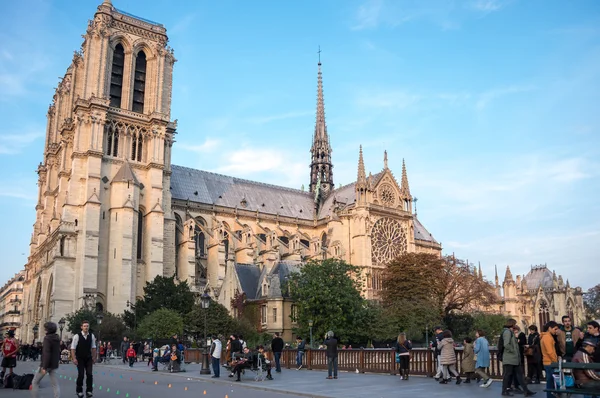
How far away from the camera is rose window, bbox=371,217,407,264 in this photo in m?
64.9

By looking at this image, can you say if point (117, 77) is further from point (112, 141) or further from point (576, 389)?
point (576, 389)

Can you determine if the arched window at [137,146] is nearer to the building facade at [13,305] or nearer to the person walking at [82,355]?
the person walking at [82,355]

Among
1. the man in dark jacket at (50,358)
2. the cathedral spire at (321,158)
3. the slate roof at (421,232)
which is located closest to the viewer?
the man in dark jacket at (50,358)

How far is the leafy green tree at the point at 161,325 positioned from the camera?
39188 mm

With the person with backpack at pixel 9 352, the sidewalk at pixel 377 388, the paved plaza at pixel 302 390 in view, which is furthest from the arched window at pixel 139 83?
the person with backpack at pixel 9 352

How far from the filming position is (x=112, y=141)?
54.2m

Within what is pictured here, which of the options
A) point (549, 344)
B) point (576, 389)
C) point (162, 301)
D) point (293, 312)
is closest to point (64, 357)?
point (162, 301)

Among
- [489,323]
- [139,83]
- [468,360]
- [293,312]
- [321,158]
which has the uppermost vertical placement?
[139,83]

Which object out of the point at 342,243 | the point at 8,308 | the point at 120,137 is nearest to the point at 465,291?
the point at 342,243

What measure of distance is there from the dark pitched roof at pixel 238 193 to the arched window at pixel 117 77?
445 inches

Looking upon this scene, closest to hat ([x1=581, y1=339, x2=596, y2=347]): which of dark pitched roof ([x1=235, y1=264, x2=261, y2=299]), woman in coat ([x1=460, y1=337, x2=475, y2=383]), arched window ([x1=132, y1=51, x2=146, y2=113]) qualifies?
woman in coat ([x1=460, y1=337, x2=475, y2=383])

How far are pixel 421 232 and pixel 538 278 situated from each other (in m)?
28.6

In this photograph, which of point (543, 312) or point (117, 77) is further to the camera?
point (543, 312)

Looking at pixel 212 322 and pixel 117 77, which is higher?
pixel 117 77
